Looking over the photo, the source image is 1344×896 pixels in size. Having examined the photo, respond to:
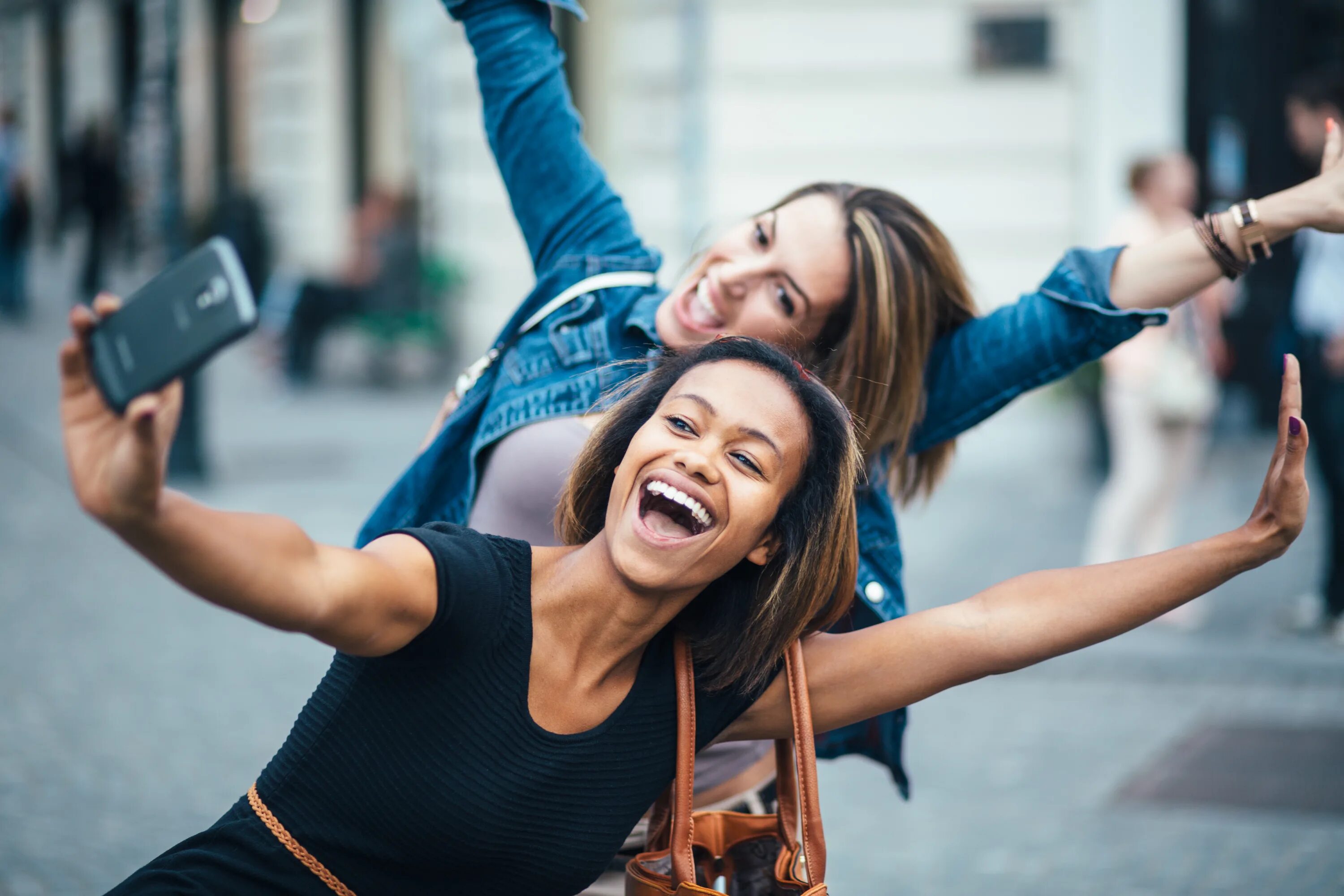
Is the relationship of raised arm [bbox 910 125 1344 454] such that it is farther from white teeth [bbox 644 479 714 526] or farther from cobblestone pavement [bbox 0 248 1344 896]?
cobblestone pavement [bbox 0 248 1344 896]

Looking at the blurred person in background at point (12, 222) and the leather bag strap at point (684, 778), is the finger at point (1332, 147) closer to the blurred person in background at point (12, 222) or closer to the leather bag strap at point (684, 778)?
the leather bag strap at point (684, 778)

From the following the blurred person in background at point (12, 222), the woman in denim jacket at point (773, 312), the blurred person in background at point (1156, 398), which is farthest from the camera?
the blurred person in background at point (12, 222)

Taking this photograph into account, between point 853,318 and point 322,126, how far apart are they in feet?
55.3

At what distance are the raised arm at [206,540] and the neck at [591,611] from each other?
0.27 m

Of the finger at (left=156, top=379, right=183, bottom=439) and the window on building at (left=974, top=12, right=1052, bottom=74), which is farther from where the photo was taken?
the window on building at (left=974, top=12, right=1052, bottom=74)

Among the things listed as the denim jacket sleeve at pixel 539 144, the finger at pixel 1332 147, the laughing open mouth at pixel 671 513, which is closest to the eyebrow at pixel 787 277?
the denim jacket sleeve at pixel 539 144

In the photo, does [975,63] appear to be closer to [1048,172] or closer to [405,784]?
[1048,172]

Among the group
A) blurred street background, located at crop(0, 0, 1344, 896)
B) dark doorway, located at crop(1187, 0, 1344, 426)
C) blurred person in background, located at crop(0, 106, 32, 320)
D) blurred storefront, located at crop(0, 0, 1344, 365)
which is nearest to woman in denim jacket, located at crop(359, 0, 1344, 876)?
blurred street background, located at crop(0, 0, 1344, 896)

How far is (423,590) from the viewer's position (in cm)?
182

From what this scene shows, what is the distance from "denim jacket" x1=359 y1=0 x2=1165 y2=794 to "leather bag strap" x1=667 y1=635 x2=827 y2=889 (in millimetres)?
385

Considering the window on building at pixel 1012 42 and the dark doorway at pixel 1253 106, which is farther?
the dark doorway at pixel 1253 106

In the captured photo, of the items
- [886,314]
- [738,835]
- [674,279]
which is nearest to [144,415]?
[738,835]

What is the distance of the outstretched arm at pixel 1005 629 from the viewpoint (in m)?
2.14

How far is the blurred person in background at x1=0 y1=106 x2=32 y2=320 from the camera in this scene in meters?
16.5
